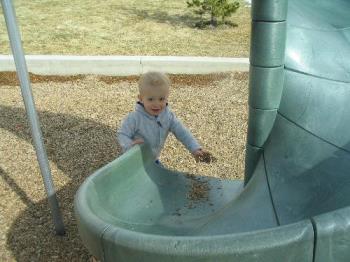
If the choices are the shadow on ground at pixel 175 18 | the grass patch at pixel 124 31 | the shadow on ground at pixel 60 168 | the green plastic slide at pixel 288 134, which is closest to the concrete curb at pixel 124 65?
the grass patch at pixel 124 31

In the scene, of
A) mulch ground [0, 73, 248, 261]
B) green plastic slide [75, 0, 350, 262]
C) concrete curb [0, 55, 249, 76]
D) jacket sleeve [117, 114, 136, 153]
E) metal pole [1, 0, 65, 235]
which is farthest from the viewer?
concrete curb [0, 55, 249, 76]

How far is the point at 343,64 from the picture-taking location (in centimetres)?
208

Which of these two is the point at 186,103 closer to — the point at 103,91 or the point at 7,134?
the point at 103,91

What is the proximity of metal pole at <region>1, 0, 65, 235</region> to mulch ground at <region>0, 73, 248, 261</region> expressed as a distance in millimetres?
243

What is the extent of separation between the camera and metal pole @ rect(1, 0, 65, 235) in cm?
260

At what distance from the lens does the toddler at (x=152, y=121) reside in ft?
9.48

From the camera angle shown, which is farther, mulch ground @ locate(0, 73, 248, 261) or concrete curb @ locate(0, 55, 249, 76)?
concrete curb @ locate(0, 55, 249, 76)

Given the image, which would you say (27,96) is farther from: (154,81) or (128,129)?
(154,81)

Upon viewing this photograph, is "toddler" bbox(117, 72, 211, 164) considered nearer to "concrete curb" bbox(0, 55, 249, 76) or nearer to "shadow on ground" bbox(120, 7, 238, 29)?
"concrete curb" bbox(0, 55, 249, 76)

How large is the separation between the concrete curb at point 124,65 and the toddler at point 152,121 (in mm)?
3169

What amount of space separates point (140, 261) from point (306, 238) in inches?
19.8

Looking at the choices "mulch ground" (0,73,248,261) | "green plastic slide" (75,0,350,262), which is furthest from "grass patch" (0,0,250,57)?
"green plastic slide" (75,0,350,262)

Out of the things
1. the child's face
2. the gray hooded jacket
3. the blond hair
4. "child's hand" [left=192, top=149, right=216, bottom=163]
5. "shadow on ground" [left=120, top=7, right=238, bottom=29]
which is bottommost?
"shadow on ground" [left=120, top=7, right=238, bottom=29]

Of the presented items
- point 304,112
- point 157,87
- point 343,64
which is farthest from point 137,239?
point 157,87
